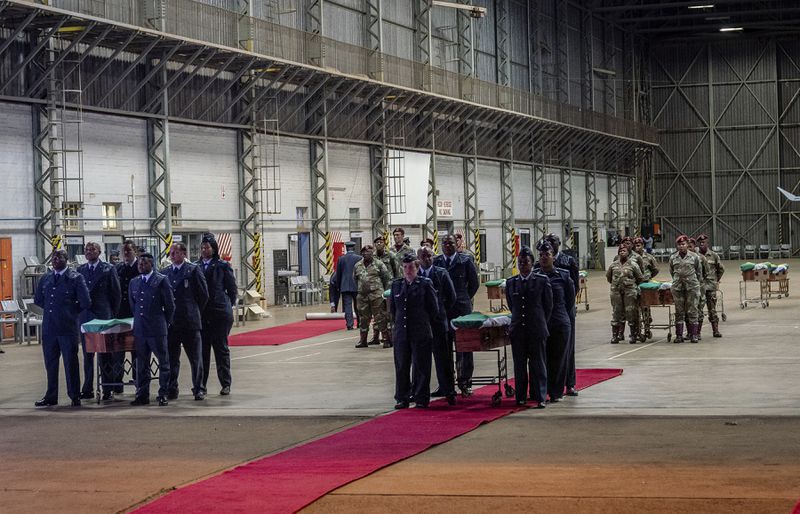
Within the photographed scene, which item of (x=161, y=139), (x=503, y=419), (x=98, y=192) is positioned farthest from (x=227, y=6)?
(x=503, y=419)

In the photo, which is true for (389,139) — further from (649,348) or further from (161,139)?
(649,348)

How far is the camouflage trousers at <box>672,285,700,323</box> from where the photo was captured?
21.5m

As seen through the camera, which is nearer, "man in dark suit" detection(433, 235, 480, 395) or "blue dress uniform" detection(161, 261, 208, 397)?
"blue dress uniform" detection(161, 261, 208, 397)

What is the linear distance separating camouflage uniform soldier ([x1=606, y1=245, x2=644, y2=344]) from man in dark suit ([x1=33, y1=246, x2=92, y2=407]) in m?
9.91

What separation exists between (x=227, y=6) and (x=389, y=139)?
1038cm

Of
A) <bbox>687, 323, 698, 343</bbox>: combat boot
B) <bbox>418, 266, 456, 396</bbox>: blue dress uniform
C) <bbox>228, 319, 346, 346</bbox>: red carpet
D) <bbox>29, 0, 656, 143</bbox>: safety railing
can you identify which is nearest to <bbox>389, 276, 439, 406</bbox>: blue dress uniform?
<bbox>418, 266, 456, 396</bbox>: blue dress uniform

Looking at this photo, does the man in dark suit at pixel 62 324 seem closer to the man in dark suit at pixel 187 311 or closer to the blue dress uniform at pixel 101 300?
the blue dress uniform at pixel 101 300

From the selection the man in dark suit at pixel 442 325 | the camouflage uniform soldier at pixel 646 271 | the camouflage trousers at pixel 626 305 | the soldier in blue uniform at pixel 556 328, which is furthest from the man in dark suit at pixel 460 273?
the camouflage uniform soldier at pixel 646 271

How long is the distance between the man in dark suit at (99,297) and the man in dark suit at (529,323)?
5498 millimetres

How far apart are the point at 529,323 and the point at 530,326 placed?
4cm

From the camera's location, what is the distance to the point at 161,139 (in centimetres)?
3127

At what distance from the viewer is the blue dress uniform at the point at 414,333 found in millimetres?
13914

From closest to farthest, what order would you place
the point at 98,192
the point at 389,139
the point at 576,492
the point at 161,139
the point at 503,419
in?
1. the point at 576,492
2. the point at 503,419
3. the point at 98,192
4. the point at 161,139
5. the point at 389,139

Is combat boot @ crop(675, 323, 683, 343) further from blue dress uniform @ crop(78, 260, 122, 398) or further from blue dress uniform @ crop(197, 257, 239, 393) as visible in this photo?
blue dress uniform @ crop(78, 260, 122, 398)
